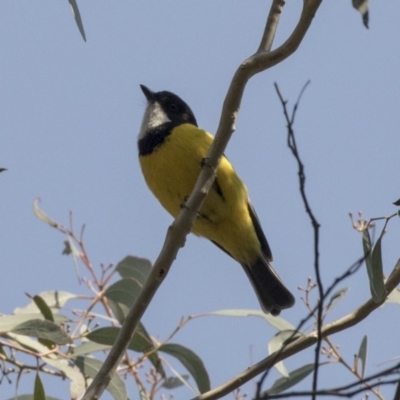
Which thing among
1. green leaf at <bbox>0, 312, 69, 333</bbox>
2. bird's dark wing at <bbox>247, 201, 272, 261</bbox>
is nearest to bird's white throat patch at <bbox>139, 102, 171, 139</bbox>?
bird's dark wing at <bbox>247, 201, 272, 261</bbox>

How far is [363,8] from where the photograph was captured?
2.91 m

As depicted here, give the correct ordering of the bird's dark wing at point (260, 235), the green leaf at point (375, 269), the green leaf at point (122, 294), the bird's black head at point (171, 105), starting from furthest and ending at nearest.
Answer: the bird's black head at point (171, 105), the bird's dark wing at point (260, 235), the green leaf at point (122, 294), the green leaf at point (375, 269)

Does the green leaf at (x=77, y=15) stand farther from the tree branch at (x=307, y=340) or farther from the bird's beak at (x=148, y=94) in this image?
the bird's beak at (x=148, y=94)

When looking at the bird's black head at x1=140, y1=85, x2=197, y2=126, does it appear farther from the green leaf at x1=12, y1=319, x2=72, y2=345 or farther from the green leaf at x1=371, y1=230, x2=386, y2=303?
the green leaf at x1=371, y1=230, x2=386, y2=303

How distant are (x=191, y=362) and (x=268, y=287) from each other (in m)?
1.49

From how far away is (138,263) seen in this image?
414 cm

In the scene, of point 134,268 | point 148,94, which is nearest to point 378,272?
point 134,268

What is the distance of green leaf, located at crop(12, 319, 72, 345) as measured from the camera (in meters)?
3.30

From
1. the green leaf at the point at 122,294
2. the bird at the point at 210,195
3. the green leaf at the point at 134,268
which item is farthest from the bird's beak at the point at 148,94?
the green leaf at the point at 122,294

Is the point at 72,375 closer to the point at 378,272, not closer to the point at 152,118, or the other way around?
the point at 378,272

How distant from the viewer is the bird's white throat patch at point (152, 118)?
5.09 metres

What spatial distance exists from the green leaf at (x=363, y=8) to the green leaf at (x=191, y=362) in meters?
1.57

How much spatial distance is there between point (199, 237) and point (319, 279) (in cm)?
298

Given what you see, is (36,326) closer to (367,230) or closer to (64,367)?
(64,367)
